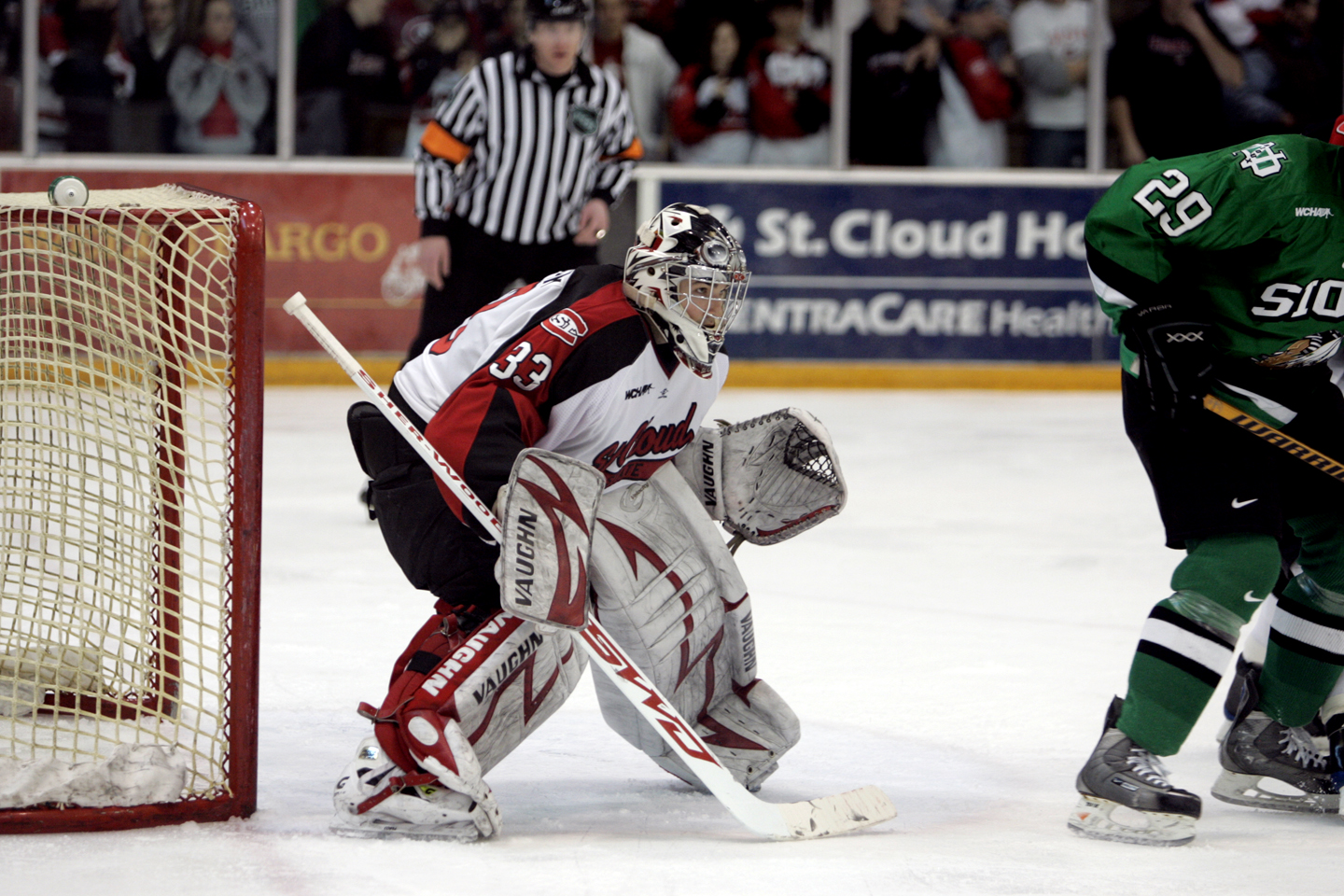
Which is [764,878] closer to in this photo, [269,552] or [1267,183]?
[1267,183]

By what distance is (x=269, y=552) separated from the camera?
4074 mm

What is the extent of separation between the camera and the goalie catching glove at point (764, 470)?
8.13 ft

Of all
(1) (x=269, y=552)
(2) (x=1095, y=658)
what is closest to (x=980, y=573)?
(2) (x=1095, y=658)

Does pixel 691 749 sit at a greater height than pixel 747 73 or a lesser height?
lesser

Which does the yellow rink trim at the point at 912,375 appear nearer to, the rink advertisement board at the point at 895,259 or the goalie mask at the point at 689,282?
the rink advertisement board at the point at 895,259

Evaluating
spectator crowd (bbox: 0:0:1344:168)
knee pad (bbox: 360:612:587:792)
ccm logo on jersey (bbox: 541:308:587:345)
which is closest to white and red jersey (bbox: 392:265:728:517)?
ccm logo on jersey (bbox: 541:308:587:345)

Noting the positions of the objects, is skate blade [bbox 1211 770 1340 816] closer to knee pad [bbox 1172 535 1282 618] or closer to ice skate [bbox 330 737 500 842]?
knee pad [bbox 1172 535 1282 618]

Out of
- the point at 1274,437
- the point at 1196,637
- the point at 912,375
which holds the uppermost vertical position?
the point at 1274,437

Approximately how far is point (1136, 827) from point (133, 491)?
140 cm

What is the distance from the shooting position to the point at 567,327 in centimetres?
218

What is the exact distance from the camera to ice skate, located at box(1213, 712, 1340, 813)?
2424 mm

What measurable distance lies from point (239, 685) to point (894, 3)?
5941 mm

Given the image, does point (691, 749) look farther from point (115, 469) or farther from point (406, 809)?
point (115, 469)

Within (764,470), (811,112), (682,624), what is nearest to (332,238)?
(811,112)
